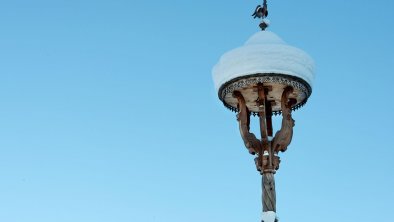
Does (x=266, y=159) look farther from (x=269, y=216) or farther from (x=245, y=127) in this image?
(x=269, y=216)

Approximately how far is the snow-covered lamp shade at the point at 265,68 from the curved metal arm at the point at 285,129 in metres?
0.12

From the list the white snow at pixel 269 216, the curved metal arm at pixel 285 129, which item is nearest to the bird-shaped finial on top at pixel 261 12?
the curved metal arm at pixel 285 129

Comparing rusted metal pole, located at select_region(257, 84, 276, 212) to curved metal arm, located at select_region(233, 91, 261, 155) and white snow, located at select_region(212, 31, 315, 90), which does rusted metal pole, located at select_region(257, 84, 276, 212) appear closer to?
curved metal arm, located at select_region(233, 91, 261, 155)

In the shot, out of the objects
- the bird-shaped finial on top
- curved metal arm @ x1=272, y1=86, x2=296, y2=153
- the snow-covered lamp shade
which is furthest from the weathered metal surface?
the bird-shaped finial on top

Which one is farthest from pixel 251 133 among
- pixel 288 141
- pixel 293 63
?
pixel 293 63

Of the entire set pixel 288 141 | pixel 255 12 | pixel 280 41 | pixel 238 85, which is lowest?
pixel 288 141

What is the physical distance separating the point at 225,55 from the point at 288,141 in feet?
4.53

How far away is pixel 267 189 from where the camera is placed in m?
8.60

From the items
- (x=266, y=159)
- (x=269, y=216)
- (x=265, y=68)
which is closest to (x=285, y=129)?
(x=266, y=159)

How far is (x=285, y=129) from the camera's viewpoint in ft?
29.4

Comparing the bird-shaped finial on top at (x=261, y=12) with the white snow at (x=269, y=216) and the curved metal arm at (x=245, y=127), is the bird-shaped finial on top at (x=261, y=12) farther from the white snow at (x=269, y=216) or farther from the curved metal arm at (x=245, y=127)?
the white snow at (x=269, y=216)

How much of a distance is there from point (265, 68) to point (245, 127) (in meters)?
0.93

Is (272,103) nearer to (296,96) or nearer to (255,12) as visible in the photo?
(296,96)

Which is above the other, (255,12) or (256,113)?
(255,12)
